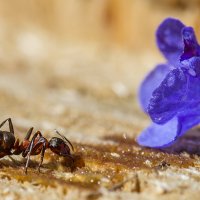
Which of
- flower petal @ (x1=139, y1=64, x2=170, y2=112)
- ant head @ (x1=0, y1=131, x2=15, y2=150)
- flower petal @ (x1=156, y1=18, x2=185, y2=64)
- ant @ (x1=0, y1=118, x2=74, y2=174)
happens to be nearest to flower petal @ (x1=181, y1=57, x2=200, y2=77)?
flower petal @ (x1=156, y1=18, x2=185, y2=64)

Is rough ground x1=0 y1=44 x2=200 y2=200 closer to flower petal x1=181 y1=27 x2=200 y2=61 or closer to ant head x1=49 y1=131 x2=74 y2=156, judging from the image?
ant head x1=49 y1=131 x2=74 y2=156

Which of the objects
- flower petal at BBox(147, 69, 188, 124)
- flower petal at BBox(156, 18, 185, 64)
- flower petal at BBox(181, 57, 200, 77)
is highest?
flower petal at BBox(156, 18, 185, 64)

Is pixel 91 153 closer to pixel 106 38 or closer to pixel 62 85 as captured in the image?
pixel 62 85

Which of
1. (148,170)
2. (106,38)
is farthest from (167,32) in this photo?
(106,38)

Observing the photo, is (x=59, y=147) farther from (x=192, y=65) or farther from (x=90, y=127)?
(x=90, y=127)

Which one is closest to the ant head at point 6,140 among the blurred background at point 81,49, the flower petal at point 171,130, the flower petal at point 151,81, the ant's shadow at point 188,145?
the flower petal at point 171,130

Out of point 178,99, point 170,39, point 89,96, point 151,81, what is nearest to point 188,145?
point 178,99
